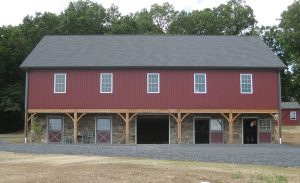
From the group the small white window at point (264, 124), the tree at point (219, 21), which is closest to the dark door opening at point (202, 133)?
the small white window at point (264, 124)

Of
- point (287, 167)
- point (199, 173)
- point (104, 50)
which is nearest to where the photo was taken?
point (199, 173)

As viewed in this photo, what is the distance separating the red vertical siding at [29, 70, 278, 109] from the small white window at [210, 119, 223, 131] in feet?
3.98

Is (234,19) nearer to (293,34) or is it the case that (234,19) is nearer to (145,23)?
(145,23)

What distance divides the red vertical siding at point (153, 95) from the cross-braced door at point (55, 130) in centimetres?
117

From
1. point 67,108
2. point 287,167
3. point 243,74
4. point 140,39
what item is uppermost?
point 140,39

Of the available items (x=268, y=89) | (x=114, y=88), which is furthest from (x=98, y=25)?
(x=268, y=89)

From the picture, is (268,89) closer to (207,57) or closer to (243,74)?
(243,74)

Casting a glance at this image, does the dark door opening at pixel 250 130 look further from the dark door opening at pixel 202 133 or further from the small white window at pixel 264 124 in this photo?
the dark door opening at pixel 202 133

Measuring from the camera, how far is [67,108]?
33.2 metres

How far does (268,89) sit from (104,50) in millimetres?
11447

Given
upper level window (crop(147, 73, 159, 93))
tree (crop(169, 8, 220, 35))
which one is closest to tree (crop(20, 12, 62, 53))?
tree (crop(169, 8, 220, 35))

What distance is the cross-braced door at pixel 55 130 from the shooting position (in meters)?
33.5

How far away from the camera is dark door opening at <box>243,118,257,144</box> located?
112ft

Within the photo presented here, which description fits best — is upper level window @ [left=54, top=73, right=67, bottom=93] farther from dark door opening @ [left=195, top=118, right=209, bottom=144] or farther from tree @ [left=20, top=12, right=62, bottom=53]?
tree @ [left=20, top=12, right=62, bottom=53]
